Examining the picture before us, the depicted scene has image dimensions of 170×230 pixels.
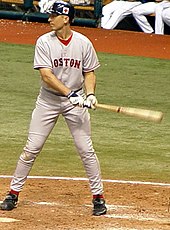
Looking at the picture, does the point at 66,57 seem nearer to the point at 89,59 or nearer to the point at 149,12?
the point at 89,59

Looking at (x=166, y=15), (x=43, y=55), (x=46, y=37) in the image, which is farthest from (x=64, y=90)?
(x=166, y=15)

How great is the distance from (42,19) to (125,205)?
43.8 ft

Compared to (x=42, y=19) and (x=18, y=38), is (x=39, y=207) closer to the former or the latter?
(x=18, y=38)

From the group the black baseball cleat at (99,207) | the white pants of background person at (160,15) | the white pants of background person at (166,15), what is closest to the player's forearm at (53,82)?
the black baseball cleat at (99,207)

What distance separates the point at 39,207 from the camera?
7.40 m

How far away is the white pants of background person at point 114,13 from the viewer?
66.3ft

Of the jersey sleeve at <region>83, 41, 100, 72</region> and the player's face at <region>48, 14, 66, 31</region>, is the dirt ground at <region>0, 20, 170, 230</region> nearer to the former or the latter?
the jersey sleeve at <region>83, 41, 100, 72</region>

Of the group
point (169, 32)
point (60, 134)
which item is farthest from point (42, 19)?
point (60, 134)

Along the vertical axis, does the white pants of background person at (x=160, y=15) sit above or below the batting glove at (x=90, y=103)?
below

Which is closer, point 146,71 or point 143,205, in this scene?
point 143,205

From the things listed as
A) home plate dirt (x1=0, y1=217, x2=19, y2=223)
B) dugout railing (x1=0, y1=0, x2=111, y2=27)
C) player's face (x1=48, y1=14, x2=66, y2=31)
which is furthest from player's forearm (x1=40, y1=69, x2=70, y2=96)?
dugout railing (x1=0, y1=0, x2=111, y2=27)

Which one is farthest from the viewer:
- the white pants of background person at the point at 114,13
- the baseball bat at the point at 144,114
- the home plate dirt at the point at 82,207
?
the white pants of background person at the point at 114,13

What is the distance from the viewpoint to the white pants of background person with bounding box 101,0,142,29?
66.3 ft

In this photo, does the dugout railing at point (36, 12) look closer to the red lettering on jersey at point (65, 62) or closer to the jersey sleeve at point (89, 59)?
the jersey sleeve at point (89, 59)
